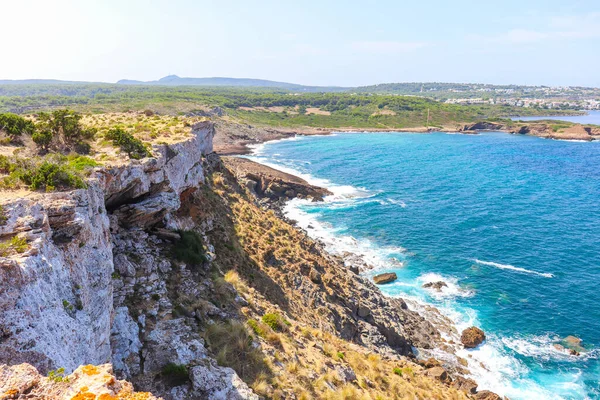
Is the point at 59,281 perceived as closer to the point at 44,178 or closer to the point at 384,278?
→ the point at 44,178

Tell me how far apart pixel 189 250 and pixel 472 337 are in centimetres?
2944

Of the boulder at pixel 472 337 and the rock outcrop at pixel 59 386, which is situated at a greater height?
the rock outcrop at pixel 59 386

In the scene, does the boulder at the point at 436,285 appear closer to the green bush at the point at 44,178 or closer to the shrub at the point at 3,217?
the green bush at the point at 44,178

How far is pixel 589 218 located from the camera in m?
63.5

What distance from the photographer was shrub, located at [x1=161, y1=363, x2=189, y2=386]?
1446cm

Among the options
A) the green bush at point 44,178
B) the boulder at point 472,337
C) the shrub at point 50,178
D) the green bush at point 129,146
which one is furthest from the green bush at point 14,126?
the boulder at point 472,337

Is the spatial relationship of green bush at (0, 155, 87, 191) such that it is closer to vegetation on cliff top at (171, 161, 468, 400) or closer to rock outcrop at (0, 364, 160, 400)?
rock outcrop at (0, 364, 160, 400)

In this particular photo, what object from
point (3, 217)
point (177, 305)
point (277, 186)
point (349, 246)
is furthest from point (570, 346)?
point (277, 186)

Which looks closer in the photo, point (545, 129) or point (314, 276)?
point (314, 276)

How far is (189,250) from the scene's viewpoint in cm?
2481

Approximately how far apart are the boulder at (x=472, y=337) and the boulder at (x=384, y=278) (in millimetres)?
11460

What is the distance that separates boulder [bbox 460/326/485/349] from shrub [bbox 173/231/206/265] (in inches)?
1094

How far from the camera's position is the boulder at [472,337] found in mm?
35719

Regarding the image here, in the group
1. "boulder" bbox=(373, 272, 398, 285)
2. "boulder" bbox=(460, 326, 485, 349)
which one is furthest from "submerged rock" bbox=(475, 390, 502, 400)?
"boulder" bbox=(373, 272, 398, 285)
